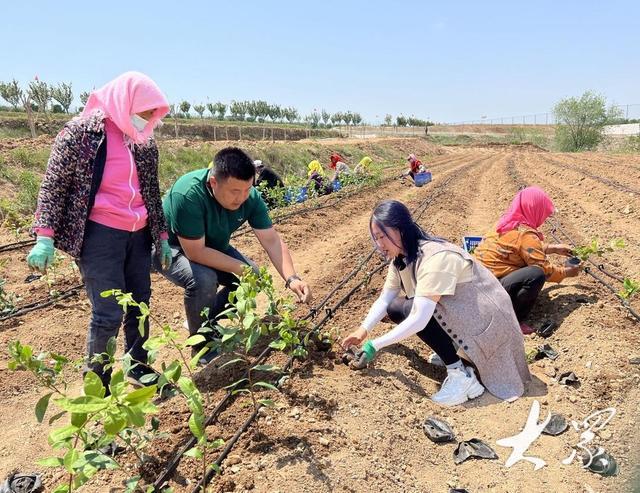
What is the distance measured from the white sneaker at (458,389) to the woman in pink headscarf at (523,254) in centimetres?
87

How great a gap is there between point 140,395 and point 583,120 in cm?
3970

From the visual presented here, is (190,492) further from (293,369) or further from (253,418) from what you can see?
(293,369)

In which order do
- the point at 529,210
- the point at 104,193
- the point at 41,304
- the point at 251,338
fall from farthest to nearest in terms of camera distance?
the point at 41,304, the point at 529,210, the point at 104,193, the point at 251,338

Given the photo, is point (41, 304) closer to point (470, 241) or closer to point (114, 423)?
point (114, 423)

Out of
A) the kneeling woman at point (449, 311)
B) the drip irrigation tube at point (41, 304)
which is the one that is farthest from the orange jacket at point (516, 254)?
the drip irrigation tube at point (41, 304)

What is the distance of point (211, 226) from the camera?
2.76 m

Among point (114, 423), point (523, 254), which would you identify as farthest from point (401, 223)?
point (114, 423)

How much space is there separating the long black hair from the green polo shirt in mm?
830

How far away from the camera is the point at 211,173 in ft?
8.37

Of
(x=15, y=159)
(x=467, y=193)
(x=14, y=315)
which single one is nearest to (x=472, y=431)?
(x=14, y=315)

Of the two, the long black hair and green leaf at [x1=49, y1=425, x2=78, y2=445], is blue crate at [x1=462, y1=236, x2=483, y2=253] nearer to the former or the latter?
the long black hair

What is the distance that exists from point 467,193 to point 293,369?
881cm

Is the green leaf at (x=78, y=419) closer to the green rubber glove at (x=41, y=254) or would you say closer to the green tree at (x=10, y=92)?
the green rubber glove at (x=41, y=254)

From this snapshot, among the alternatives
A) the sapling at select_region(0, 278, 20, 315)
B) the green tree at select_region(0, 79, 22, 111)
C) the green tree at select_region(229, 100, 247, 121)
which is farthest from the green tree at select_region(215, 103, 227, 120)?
the sapling at select_region(0, 278, 20, 315)
